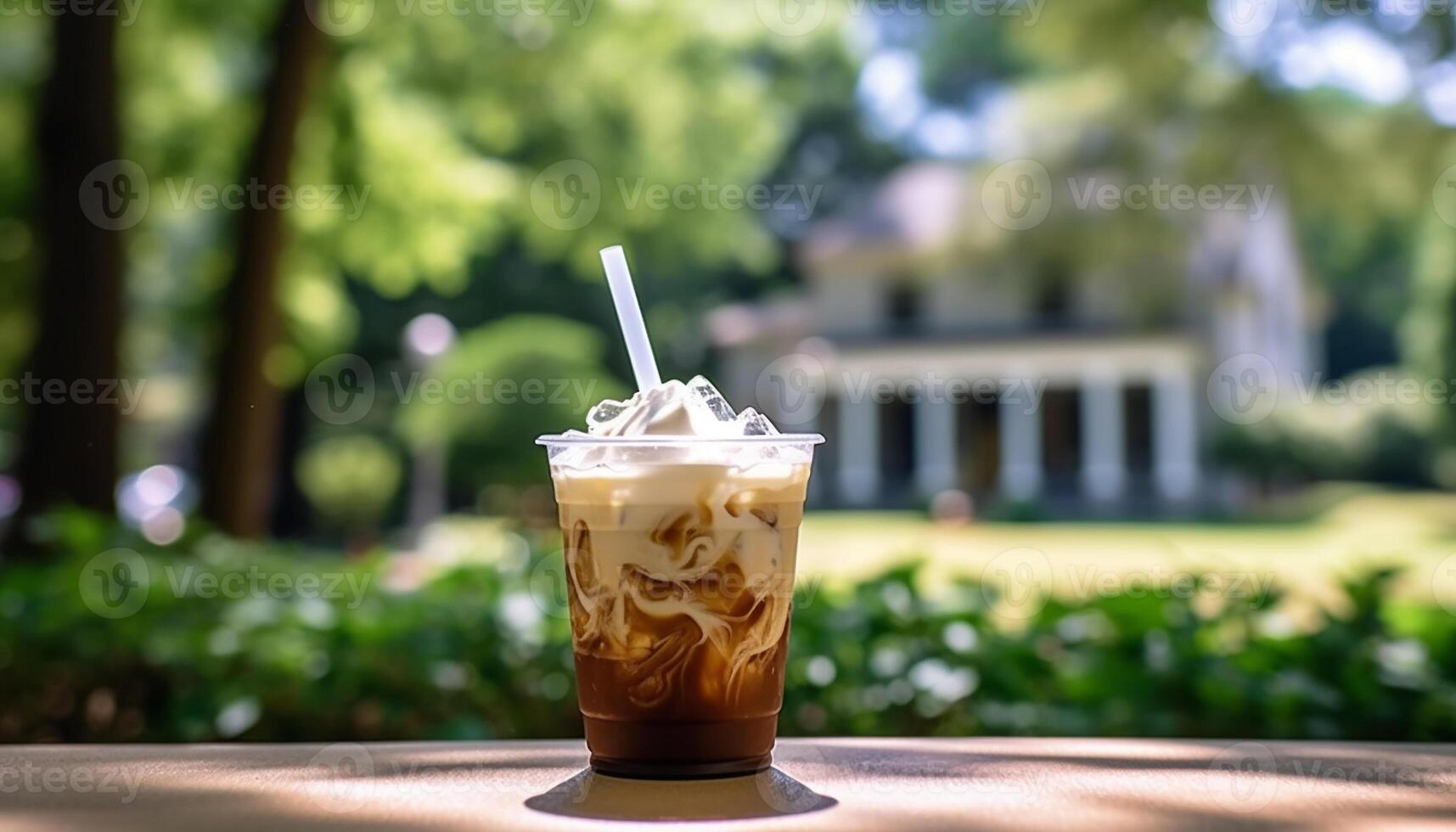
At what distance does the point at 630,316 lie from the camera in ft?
5.87

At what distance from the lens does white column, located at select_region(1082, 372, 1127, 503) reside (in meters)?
27.7

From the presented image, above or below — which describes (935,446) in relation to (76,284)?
below

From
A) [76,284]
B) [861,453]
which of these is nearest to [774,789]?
[76,284]

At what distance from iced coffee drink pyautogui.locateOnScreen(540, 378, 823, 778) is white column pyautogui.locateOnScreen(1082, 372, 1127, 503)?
2675 centimetres

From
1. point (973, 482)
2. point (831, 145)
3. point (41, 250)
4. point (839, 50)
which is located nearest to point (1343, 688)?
point (41, 250)

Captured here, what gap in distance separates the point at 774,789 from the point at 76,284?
17.0 ft

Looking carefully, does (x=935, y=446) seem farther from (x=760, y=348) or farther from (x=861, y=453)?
(x=760, y=348)

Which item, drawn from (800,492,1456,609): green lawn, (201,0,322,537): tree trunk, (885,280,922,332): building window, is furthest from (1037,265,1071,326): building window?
(201,0,322,537): tree trunk

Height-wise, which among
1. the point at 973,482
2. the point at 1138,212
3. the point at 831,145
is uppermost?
the point at 831,145

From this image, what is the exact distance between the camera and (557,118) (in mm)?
11734

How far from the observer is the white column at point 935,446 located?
93.9ft

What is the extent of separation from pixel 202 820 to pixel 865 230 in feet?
86.3

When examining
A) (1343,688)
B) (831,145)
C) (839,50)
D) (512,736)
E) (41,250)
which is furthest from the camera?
(831,145)

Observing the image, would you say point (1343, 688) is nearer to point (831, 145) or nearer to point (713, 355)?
point (713, 355)
